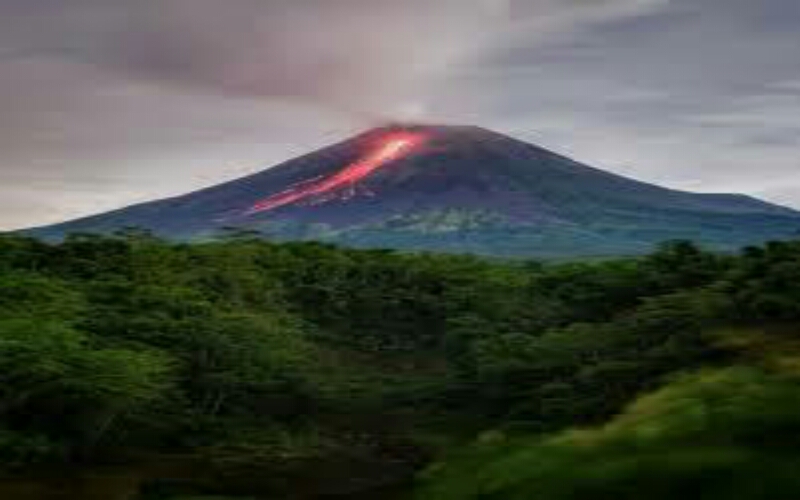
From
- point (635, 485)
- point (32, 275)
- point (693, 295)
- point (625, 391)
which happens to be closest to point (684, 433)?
point (635, 485)

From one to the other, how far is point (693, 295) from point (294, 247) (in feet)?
119

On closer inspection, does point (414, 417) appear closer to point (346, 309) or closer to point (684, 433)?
point (346, 309)

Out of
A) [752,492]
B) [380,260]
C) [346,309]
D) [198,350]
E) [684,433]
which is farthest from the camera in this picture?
[380,260]

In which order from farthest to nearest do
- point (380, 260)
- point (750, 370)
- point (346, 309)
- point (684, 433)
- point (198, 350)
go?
1. point (380, 260)
2. point (346, 309)
3. point (198, 350)
4. point (750, 370)
5. point (684, 433)

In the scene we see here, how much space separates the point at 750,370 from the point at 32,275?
3989cm

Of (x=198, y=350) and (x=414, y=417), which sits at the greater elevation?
(x=198, y=350)

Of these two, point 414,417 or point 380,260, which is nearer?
point 414,417

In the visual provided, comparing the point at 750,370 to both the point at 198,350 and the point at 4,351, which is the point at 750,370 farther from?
the point at 198,350

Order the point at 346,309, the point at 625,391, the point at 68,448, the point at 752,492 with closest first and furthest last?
the point at 752,492
the point at 625,391
the point at 68,448
the point at 346,309

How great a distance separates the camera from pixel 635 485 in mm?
4930

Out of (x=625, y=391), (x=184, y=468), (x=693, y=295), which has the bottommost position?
(x=184, y=468)

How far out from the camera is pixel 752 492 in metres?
4.74

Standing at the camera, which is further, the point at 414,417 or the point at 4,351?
the point at 414,417

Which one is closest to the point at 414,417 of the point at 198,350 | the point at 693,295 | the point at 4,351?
the point at 198,350
